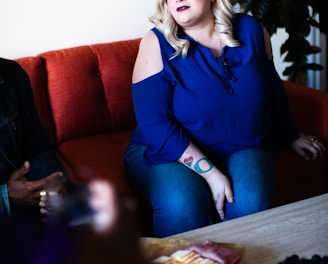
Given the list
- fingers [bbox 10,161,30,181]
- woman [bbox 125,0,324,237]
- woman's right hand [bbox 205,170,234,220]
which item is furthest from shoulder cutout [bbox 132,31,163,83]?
fingers [bbox 10,161,30,181]

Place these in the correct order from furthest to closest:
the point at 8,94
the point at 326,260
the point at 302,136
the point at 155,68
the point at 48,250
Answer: the point at 302,136
the point at 155,68
the point at 8,94
the point at 326,260
the point at 48,250

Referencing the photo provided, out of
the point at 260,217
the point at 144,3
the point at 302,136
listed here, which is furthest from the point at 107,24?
the point at 260,217

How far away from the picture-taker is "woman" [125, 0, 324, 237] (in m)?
1.53

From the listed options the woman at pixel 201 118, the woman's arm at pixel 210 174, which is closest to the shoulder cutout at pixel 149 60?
the woman at pixel 201 118

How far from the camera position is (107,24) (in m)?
2.54

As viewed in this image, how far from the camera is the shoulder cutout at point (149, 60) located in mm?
1627

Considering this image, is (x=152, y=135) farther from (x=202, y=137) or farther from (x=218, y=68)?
(x=218, y=68)

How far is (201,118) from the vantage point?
63.2 inches

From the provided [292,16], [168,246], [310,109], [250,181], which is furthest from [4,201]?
[292,16]

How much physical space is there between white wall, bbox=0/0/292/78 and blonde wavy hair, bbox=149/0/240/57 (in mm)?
848

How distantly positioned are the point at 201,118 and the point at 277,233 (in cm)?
54

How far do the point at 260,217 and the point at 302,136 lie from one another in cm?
75

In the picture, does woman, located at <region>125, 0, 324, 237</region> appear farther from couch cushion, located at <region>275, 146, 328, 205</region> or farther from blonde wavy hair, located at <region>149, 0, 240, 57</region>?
couch cushion, located at <region>275, 146, 328, 205</region>

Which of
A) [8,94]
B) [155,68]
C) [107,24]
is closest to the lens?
[8,94]
